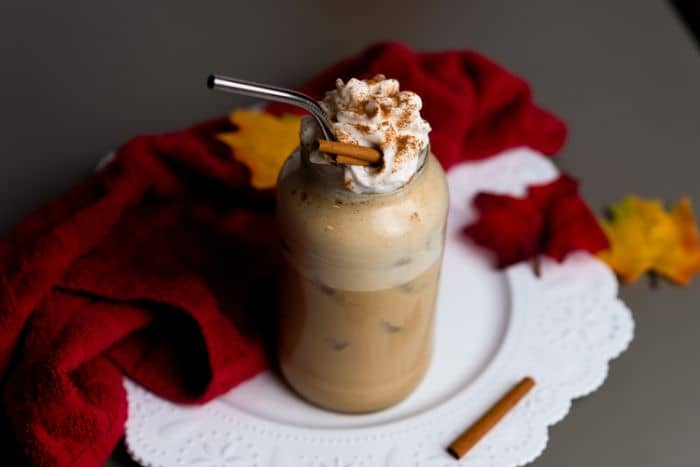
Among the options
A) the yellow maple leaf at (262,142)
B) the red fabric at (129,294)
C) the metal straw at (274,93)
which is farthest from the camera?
the yellow maple leaf at (262,142)

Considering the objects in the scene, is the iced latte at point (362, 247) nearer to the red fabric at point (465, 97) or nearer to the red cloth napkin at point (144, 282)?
the red cloth napkin at point (144, 282)

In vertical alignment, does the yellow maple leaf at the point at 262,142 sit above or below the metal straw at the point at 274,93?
below

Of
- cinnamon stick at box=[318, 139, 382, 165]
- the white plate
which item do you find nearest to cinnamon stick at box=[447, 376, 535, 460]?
the white plate

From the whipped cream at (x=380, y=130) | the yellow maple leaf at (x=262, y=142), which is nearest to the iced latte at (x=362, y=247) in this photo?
the whipped cream at (x=380, y=130)

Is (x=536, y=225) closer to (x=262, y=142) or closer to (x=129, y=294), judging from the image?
(x=262, y=142)

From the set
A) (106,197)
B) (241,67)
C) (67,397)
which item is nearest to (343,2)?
(241,67)

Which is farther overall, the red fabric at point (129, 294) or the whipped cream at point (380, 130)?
the red fabric at point (129, 294)

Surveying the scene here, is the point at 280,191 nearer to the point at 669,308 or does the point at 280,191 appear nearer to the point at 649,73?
the point at 669,308
